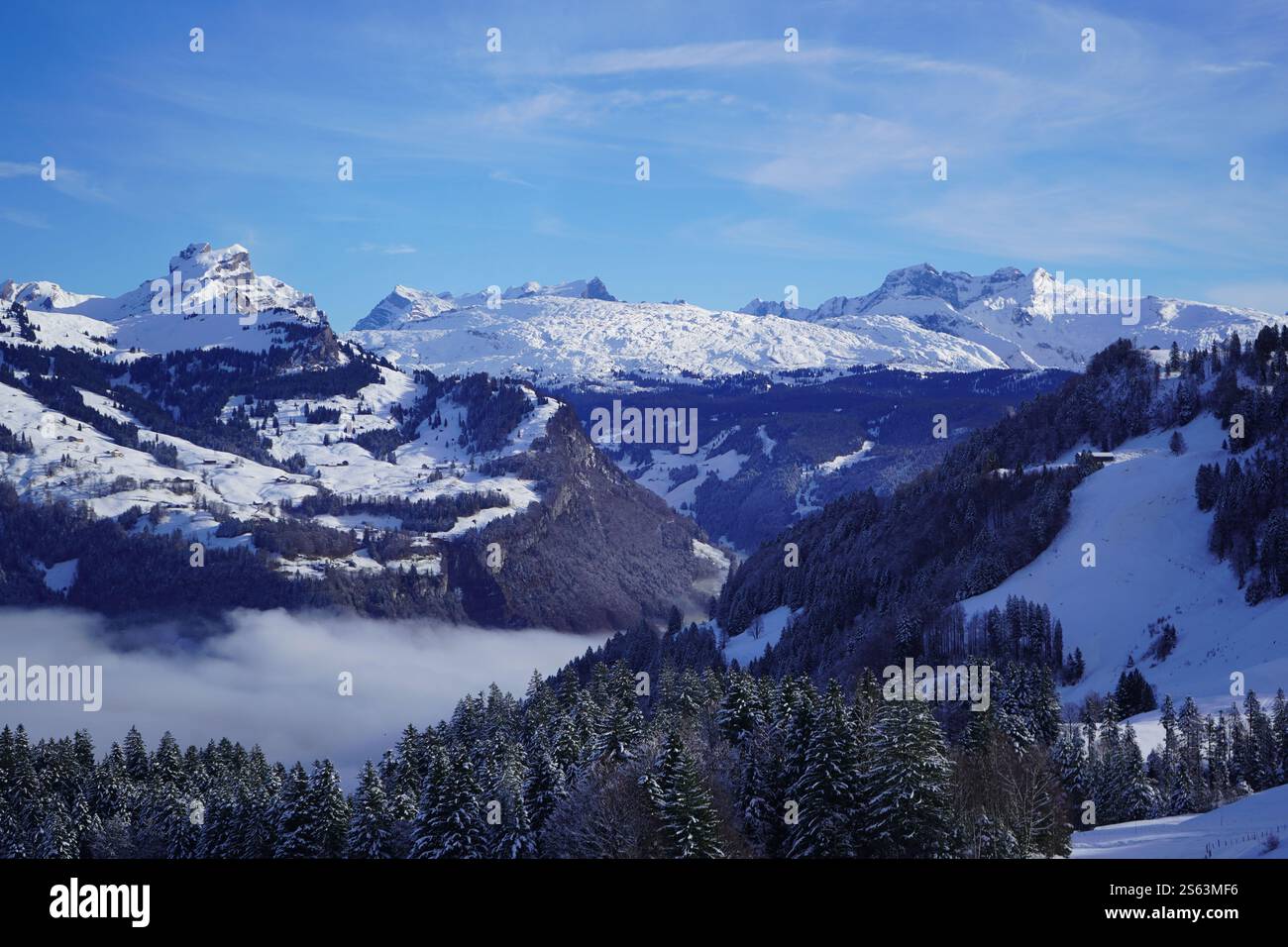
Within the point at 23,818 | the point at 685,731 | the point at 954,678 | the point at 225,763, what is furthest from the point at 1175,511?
the point at 23,818

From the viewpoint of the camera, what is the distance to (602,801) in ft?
209

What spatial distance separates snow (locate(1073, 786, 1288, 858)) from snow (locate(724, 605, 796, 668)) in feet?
363

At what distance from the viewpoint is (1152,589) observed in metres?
152

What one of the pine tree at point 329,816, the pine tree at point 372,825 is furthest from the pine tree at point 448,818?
the pine tree at point 329,816

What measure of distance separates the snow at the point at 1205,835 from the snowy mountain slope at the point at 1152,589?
5392 cm

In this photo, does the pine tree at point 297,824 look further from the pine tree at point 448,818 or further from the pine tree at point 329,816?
the pine tree at point 448,818

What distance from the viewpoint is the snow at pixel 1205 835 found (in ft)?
154

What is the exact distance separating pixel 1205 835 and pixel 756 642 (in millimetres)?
135289

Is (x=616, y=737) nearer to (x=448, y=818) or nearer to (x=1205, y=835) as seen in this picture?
(x=448, y=818)

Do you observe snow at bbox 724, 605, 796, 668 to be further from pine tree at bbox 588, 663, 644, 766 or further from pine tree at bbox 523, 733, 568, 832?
pine tree at bbox 523, 733, 568, 832

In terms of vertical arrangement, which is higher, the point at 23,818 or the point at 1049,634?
the point at 1049,634

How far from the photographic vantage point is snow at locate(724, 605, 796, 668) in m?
184
